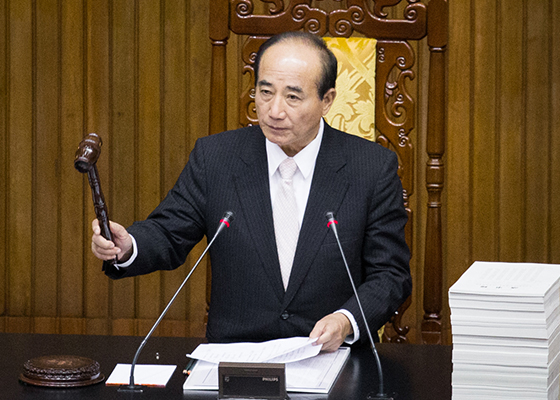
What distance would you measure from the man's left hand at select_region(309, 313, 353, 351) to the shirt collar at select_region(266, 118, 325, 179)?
1.58 feet

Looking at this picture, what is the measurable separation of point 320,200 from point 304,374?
60cm

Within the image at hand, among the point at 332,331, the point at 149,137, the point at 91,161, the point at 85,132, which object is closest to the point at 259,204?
the point at 332,331

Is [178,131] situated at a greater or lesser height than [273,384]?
greater

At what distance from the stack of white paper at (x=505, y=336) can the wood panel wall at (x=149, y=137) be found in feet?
8.13

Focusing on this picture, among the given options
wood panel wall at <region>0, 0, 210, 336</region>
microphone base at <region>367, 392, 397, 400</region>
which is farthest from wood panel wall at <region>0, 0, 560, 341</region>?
microphone base at <region>367, 392, 397, 400</region>

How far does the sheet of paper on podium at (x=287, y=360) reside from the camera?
1.63 m

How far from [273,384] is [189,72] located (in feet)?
8.80

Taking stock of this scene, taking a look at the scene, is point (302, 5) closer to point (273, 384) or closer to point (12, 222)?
point (273, 384)

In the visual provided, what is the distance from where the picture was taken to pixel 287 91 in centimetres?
208

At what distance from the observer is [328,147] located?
89.0 inches

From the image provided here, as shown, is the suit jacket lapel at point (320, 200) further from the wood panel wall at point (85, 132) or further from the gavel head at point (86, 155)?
the wood panel wall at point (85, 132)


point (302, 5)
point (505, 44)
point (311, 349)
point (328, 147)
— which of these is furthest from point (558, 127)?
point (311, 349)

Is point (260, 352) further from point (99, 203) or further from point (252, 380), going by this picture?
point (99, 203)

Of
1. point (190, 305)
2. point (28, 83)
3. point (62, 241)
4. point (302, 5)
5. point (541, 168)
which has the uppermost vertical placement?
point (302, 5)
